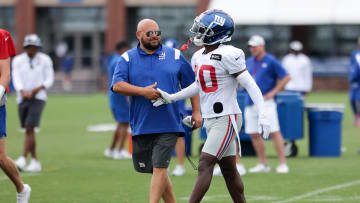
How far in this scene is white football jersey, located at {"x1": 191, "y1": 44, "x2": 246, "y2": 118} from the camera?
23.4ft

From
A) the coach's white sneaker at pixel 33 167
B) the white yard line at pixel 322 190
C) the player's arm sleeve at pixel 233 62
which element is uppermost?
the player's arm sleeve at pixel 233 62

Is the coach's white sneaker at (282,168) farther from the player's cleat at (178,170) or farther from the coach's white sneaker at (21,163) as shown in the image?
the coach's white sneaker at (21,163)

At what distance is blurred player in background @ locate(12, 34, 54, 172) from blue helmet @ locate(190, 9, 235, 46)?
5.06 m

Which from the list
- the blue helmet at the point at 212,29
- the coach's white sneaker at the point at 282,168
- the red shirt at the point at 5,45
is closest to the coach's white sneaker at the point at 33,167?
the coach's white sneaker at the point at 282,168

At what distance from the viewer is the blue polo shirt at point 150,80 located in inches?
290

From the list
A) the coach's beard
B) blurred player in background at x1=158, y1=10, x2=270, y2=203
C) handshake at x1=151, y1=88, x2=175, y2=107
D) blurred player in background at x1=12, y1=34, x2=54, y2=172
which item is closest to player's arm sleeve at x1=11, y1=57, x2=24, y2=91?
blurred player in background at x1=12, y1=34, x2=54, y2=172

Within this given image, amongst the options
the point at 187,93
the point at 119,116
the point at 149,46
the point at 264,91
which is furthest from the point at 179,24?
the point at 187,93

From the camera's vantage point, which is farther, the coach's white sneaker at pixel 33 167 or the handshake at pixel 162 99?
the coach's white sneaker at pixel 33 167

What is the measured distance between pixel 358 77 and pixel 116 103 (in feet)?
17.2

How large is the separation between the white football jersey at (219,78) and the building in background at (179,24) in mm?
30919

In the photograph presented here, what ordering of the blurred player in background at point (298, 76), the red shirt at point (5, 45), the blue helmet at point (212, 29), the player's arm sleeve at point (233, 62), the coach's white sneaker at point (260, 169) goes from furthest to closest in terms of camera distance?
the blurred player in background at point (298, 76) → the coach's white sneaker at point (260, 169) → the red shirt at point (5, 45) → the blue helmet at point (212, 29) → the player's arm sleeve at point (233, 62)

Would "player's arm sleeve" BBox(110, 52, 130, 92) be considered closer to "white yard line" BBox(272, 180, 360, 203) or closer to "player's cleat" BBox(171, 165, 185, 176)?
"white yard line" BBox(272, 180, 360, 203)

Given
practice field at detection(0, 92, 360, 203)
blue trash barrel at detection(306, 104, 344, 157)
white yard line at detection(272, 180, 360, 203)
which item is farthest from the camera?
blue trash barrel at detection(306, 104, 344, 157)

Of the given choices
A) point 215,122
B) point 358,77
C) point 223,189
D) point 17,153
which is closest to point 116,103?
point 17,153
